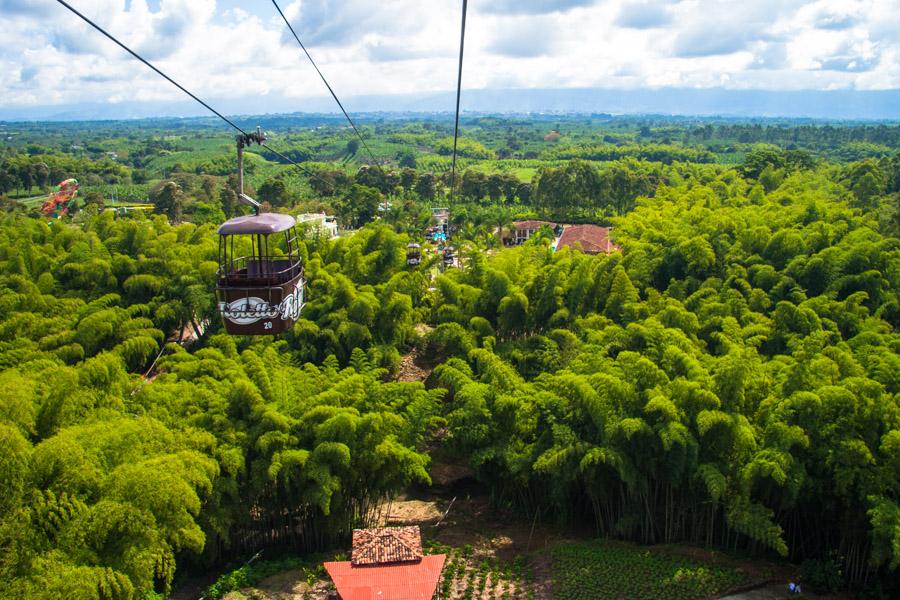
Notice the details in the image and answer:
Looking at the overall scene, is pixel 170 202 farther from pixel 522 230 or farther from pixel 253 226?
pixel 253 226

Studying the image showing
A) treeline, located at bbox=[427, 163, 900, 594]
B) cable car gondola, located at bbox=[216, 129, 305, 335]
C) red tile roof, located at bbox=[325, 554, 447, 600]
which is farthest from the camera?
treeline, located at bbox=[427, 163, 900, 594]

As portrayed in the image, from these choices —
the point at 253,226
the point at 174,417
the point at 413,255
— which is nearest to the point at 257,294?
the point at 253,226

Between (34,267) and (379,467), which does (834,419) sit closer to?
(379,467)

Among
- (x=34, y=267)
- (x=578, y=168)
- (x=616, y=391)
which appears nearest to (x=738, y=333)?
(x=616, y=391)

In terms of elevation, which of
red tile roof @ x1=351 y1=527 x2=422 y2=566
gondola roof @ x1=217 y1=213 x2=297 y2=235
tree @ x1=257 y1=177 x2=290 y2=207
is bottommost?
red tile roof @ x1=351 y1=527 x2=422 y2=566

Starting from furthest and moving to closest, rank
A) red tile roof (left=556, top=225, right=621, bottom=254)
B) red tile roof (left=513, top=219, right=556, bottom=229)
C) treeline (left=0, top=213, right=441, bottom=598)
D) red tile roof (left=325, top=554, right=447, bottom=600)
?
red tile roof (left=513, top=219, right=556, bottom=229) → red tile roof (left=556, top=225, right=621, bottom=254) → red tile roof (left=325, top=554, right=447, bottom=600) → treeline (left=0, top=213, right=441, bottom=598)

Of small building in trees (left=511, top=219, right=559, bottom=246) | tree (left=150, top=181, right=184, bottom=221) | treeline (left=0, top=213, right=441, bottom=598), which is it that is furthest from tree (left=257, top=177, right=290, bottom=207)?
treeline (left=0, top=213, right=441, bottom=598)

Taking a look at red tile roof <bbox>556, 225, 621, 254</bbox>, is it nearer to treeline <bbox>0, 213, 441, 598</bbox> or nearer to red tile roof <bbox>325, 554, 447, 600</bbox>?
treeline <bbox>0, 213, 441, 598</bbox>
